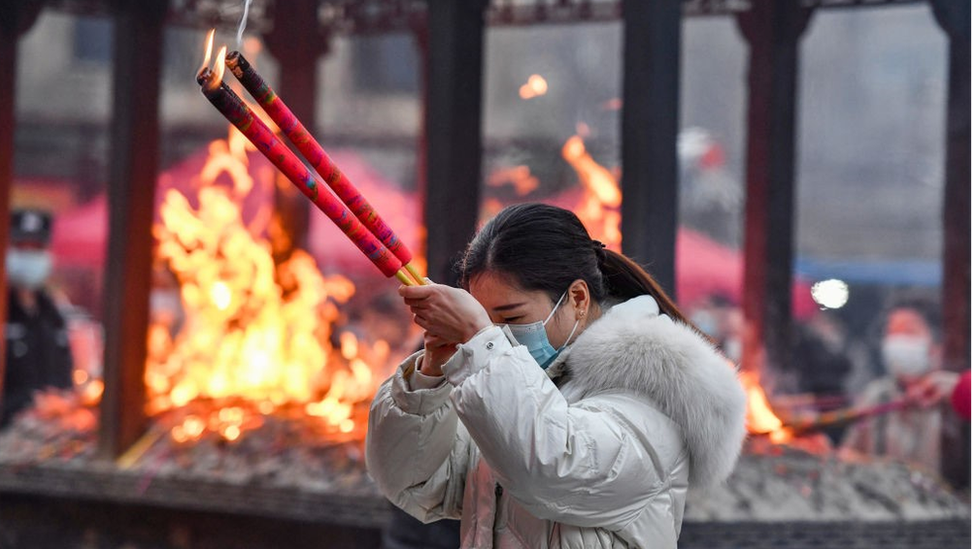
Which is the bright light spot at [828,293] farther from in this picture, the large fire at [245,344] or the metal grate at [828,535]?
the metal grate at [828,535]

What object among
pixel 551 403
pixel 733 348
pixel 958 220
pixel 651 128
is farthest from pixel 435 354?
pixel 733 348

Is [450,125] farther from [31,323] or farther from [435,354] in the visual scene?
[31,323]

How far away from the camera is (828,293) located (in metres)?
11.9

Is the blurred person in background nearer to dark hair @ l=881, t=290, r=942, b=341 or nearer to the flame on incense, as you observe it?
dark hair @ l=881, t=290, r=942, b=341

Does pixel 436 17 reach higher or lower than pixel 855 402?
higher

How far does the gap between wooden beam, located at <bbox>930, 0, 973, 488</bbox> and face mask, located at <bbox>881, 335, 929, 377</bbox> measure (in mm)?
1128

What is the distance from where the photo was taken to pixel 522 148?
13.2 m

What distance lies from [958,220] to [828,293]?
5.57 m

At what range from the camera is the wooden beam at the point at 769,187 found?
24.2 ft

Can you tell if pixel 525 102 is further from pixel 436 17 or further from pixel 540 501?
pixel 540 501

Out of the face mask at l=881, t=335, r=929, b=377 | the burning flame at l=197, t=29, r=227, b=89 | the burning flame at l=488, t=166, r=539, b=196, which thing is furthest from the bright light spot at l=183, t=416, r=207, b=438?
the burning flame at l=488, t=166, r=539, b=196

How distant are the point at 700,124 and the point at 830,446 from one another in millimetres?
8941

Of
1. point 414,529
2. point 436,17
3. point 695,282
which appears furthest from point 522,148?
point 414,529

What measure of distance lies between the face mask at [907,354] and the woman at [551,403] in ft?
19.3
